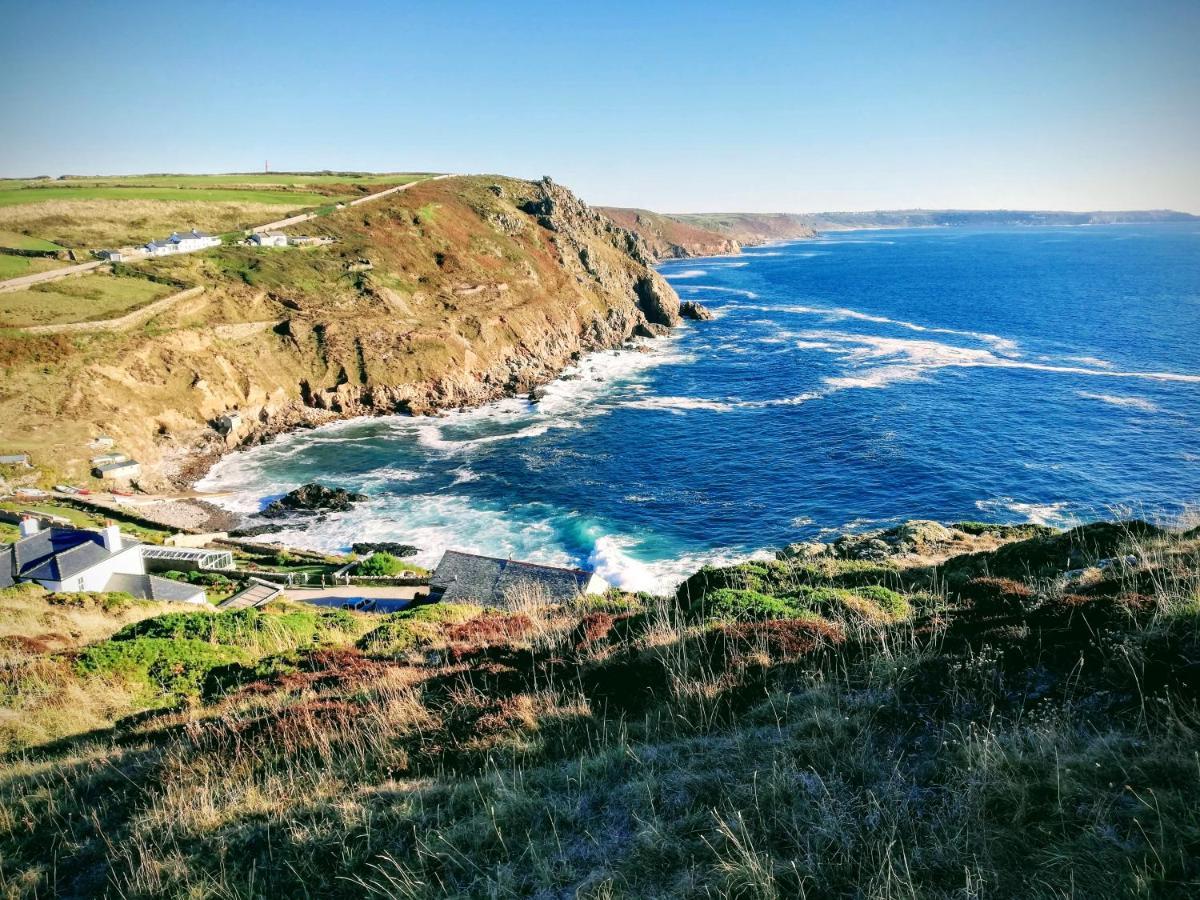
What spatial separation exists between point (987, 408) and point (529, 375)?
5338 cm

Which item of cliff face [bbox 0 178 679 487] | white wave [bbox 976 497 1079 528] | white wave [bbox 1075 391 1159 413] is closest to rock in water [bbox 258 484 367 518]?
cliff face [bbox 0 178 679 487]

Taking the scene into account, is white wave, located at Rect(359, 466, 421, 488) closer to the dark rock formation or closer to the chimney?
the chimney

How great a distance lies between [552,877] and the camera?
17.5 ft

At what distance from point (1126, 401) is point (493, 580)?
65.3 metres

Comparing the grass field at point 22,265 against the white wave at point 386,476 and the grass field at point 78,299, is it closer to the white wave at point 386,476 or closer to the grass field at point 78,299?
the grass field at point 78,299

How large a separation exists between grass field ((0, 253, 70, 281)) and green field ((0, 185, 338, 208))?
2708 centimetres

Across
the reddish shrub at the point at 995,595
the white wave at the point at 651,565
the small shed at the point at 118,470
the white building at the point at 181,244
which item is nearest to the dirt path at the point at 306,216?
the white building at the point at 181,244

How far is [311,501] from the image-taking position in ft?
160

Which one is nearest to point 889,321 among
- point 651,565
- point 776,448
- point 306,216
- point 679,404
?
point 679,404

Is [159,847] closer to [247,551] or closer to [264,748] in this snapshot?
[264,748]

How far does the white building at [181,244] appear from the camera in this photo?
78856mm

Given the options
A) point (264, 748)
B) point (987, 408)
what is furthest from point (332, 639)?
point (987, 408)

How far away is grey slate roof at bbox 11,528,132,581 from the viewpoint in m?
27.6

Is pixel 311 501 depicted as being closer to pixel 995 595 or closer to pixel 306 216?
pixel 995 595
